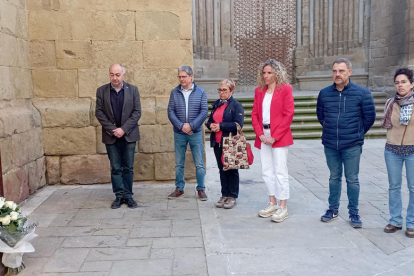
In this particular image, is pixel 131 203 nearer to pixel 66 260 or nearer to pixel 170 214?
pixel 170 214

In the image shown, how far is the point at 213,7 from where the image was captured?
13.2 meters

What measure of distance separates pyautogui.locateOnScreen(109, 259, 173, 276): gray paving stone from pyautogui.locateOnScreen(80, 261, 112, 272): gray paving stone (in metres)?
0.05

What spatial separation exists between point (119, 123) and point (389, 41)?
9531mm

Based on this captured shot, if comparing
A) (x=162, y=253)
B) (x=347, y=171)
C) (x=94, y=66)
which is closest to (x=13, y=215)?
(x=162, y=253)

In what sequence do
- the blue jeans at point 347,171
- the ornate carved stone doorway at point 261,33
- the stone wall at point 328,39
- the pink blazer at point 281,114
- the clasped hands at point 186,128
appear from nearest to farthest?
the blue jeans at point 347,171 < the pink blazer at point 281,114 < the clasped hands at point 186,128 < the stone wall at point 328,39 < the ornate carved stone doorway at point 261,33

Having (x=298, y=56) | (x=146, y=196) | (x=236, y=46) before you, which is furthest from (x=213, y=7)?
(x=146, y=196)

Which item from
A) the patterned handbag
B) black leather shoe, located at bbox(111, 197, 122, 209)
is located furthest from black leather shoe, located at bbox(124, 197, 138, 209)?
the patterned handbag

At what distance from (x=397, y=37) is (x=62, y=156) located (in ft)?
31.1

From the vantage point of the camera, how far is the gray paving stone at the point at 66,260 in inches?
130

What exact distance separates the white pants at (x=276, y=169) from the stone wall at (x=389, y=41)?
26.3 ft

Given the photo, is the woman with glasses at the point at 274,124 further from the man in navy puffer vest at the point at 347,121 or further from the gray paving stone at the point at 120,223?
the gray paving stone at the point at 120,223

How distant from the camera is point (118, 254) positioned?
3564 millimetres

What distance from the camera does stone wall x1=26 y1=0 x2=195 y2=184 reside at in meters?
5.83

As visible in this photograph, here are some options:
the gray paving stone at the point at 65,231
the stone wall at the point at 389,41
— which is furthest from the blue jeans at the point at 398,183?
the stone wall at the point at 389,41
